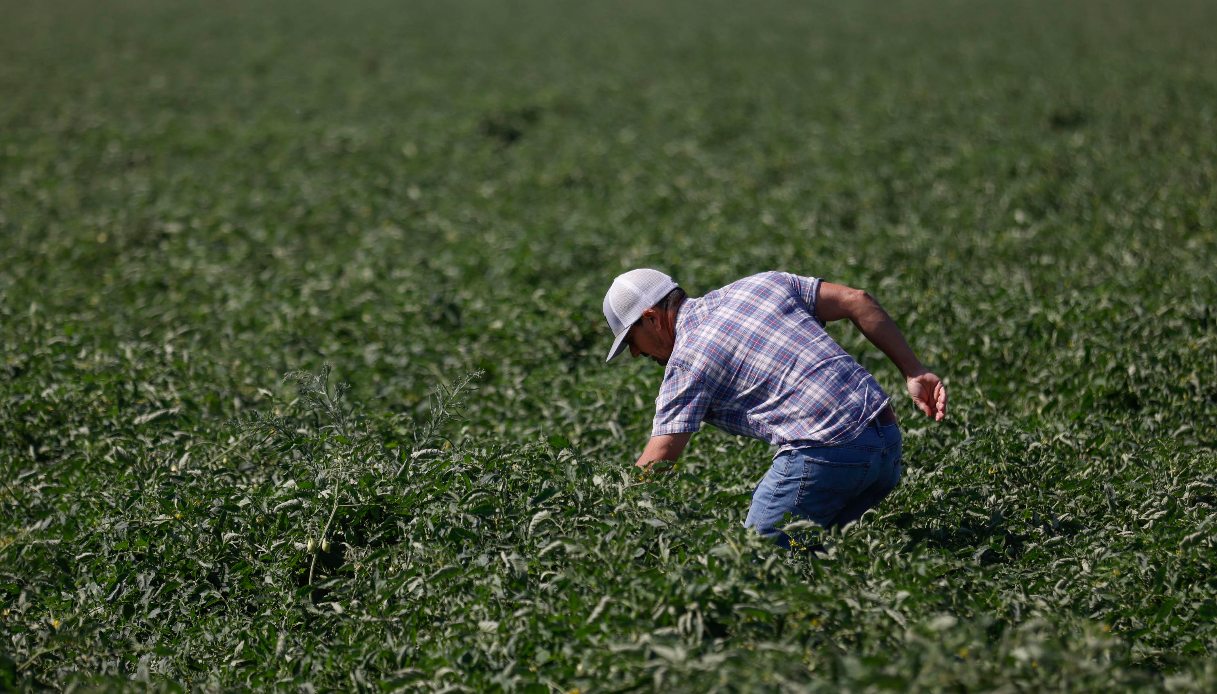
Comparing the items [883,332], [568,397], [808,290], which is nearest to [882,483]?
[883,332]

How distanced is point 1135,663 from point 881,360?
3.21 m

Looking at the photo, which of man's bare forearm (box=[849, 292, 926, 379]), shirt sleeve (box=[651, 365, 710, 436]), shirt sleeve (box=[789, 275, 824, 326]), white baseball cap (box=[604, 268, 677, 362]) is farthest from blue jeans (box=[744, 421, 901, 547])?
white baseball cap (box=[604, 268, 677, 362])

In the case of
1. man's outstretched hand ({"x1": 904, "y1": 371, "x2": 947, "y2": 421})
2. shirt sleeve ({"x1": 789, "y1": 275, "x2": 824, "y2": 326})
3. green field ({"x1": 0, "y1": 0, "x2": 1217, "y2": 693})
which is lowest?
green field ({"x1": 0, "y1": 0, "x2": 1217, "y2": 693})

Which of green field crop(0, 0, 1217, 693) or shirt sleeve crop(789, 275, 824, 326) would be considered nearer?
green field crop(0, 0, 1217, 693)

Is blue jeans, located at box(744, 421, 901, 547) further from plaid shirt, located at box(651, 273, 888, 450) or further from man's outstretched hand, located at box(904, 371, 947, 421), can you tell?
man's outstretched hand, located at box(904, 371, 947, 421)

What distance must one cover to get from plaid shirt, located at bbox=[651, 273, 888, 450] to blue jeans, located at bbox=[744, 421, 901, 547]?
0.19 ft

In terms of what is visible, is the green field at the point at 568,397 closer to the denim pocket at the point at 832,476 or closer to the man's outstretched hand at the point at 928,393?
the denim pocket at the point at 832,476

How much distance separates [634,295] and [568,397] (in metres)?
2.43

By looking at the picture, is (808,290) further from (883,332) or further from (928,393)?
(928,393)

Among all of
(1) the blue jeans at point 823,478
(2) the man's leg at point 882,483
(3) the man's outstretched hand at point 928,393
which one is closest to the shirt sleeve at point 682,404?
(1) the blue jeans at point 823,478

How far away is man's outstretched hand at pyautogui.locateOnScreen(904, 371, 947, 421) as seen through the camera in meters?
4.53

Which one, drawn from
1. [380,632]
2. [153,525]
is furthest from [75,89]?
[380,632]

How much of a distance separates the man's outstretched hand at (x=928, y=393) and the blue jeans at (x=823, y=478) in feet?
0.56

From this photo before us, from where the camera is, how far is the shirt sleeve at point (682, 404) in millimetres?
4281
